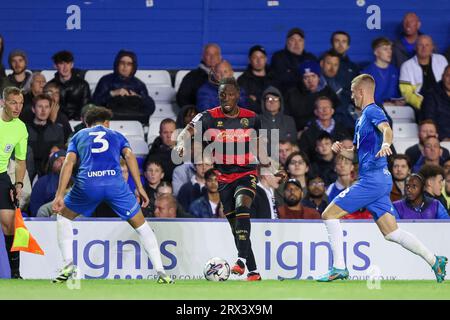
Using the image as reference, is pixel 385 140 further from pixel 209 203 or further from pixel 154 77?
pixel 154 77

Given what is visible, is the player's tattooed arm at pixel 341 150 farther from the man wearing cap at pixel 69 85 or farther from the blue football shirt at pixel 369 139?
the man wearing cap at pixel 69 85

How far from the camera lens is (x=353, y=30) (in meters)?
18.6

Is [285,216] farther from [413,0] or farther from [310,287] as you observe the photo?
[413,0]

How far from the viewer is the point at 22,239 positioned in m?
12.6

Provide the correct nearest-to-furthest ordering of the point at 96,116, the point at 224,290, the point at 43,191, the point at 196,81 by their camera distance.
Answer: the point at 224,290
the point at 96,116
the point at 43,191
the point at 196,81

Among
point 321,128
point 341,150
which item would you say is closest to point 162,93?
point 321,128

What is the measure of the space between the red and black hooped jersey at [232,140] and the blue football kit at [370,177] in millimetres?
1302

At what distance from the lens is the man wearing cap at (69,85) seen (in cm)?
1691

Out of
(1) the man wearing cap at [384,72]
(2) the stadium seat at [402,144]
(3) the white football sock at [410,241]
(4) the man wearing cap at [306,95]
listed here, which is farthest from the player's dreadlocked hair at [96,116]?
(1) the man wearing cap at [384,72]

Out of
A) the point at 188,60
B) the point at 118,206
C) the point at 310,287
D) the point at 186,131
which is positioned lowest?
the point at 310,287

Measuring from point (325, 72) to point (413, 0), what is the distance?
2.30 m

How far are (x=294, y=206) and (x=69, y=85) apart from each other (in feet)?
13.8

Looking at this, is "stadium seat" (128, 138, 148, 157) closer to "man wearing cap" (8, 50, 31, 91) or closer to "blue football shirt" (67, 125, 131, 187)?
"man wearing cap" (8, 50, 31, 91)

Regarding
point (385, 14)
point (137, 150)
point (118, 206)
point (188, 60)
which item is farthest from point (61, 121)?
point (385, 14)
